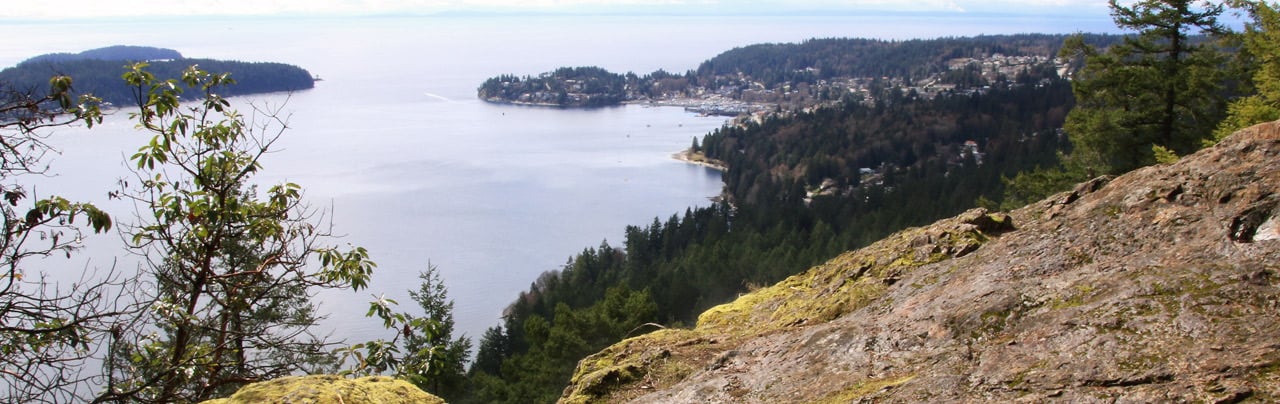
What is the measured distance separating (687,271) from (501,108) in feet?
389

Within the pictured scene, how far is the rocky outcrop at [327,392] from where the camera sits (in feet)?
9.98

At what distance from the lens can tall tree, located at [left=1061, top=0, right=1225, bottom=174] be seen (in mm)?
13984

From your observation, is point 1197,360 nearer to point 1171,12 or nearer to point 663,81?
point 1171,12

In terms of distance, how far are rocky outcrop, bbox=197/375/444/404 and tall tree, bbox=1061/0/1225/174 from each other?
14537 millimetres

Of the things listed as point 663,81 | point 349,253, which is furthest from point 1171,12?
point 663,81

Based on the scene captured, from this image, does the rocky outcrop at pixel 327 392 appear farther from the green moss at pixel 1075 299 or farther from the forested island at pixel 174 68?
the forested island at pixel 174 68

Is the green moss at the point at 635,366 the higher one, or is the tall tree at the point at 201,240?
the tall tree at the point at 201,240

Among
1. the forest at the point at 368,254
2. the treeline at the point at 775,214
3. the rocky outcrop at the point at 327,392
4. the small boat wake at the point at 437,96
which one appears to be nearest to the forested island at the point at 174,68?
the forest at the point at 368,254

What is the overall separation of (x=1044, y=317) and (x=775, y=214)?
175ft

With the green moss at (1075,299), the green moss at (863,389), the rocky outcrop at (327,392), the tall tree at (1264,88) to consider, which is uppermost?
the tall tree at (1264,88)

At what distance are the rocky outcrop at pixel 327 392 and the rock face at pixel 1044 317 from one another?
1.61 meters

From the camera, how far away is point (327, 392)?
308 centimetres

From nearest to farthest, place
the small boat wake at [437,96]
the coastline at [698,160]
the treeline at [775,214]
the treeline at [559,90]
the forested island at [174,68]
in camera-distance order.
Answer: the treeline at [775,214] → the forested island at [174,68] → the coastline at [698,160] → the small boat wake at [437,96] → the treeline at [559,90]

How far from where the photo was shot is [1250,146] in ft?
15.5
